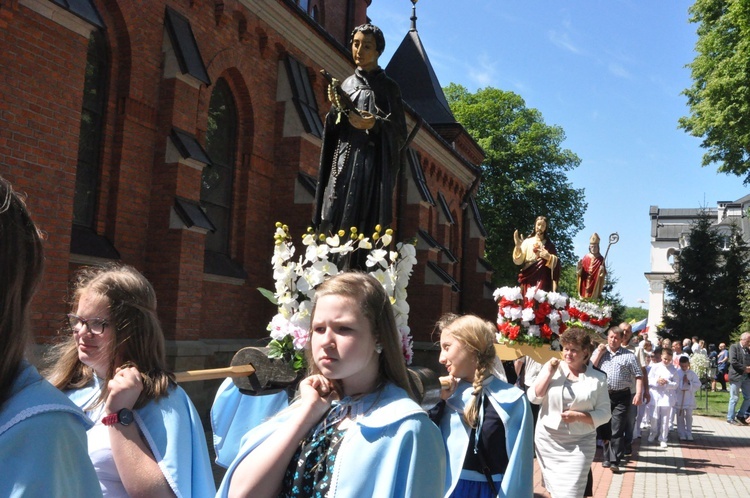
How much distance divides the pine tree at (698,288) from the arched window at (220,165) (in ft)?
113

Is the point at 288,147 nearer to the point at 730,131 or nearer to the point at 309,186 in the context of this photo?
the point at 309,186

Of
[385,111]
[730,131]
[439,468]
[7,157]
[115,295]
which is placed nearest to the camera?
[439,468]

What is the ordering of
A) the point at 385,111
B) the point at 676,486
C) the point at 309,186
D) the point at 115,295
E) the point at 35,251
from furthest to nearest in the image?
1. the point at 309,186
2. the point at 676,486
3. the point at 385,111
4. the point at 115,295
5. the point at 35,251

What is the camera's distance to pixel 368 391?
2434 millimetres

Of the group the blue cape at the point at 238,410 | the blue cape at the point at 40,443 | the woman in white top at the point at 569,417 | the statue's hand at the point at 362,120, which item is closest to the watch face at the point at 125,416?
the blue cape at the point at 40,443

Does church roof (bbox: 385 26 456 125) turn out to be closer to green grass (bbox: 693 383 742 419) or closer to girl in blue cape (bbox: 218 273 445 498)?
green grass (bbox: 693 383 742 419)

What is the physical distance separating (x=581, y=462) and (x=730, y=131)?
2074 centimetres

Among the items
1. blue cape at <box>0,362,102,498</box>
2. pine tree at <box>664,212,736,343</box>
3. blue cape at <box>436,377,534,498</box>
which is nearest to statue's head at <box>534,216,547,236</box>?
blue cape at <box>436,377,534,498</box>

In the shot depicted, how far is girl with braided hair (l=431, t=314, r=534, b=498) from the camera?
14.1 feet

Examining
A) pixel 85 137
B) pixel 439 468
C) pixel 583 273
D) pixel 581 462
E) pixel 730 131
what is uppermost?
pixel 730 131

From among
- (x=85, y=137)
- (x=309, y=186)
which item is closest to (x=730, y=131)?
(x=309, y=186)

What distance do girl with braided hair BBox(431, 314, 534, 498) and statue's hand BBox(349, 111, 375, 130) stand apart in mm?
1707

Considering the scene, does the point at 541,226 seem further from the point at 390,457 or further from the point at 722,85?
the point at 722,85

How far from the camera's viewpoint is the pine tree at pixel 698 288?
42.0 m
